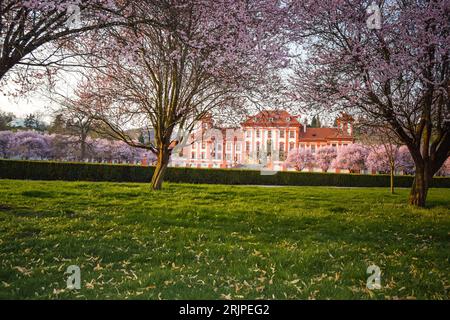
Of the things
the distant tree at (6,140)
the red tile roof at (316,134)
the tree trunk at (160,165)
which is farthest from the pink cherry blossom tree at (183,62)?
the red tile roof at (316,134)

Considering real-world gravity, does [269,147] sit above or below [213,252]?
above

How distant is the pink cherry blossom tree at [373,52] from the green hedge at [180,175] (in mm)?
18966

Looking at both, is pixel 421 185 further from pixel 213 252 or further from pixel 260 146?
pixel 260 146

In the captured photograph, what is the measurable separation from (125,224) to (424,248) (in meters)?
6.78

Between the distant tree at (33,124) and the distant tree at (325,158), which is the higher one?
the distant tree at (33,124)

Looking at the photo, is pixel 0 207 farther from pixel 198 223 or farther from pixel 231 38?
pixel 231 38

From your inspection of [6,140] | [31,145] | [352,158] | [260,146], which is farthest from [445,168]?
[6,140]

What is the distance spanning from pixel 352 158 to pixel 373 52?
2299 inches

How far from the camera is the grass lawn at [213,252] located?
186 inches

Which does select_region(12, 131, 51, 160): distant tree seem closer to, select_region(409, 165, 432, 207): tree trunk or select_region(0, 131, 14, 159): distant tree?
select_region(0, 131, 14, 159): distant tree

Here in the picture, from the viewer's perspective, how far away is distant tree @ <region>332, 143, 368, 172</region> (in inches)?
2571

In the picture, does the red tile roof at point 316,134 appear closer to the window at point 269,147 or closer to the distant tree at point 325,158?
the window at point 269,147

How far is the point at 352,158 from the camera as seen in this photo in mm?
65500

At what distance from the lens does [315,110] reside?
13.9 meters
